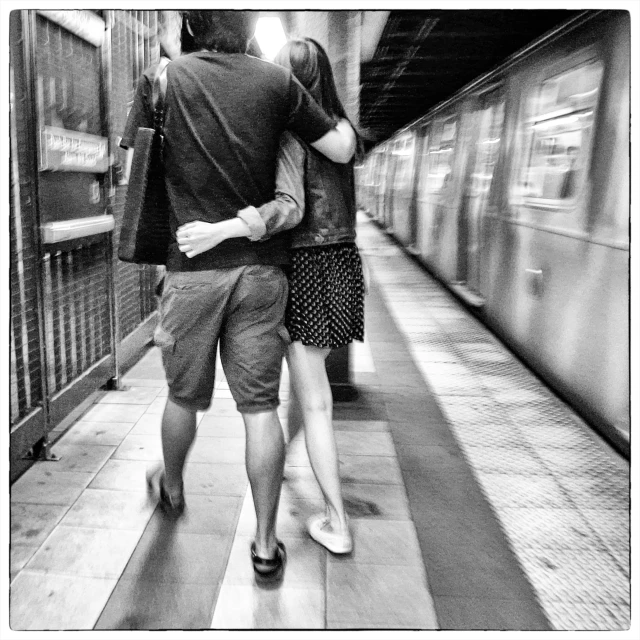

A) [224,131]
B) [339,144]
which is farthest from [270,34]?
[224,131]

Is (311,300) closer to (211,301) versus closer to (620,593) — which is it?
(211,301)

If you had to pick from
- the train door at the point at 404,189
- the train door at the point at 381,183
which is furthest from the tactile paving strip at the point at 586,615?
the train door at the point at 381,183

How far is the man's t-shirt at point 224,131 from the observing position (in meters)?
1.70

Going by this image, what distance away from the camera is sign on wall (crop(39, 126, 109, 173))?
2.68 m

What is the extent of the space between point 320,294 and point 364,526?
0.83 meters

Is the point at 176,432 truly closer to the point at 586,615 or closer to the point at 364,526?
the point at 364,526

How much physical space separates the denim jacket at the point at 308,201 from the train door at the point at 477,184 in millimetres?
3665

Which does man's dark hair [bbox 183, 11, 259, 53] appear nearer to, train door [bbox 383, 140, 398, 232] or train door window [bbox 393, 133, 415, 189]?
train door window [bbox 393, 133, 415, 189]

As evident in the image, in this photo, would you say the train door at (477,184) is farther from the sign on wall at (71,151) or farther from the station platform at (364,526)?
the sign on wall at (71,151)

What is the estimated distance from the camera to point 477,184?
237 inches

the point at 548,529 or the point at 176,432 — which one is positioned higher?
the point at 176,432

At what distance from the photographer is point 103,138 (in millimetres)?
3318

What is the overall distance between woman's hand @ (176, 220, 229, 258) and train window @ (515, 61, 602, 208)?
2.31 meters

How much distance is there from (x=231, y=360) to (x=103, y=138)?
1.93m
